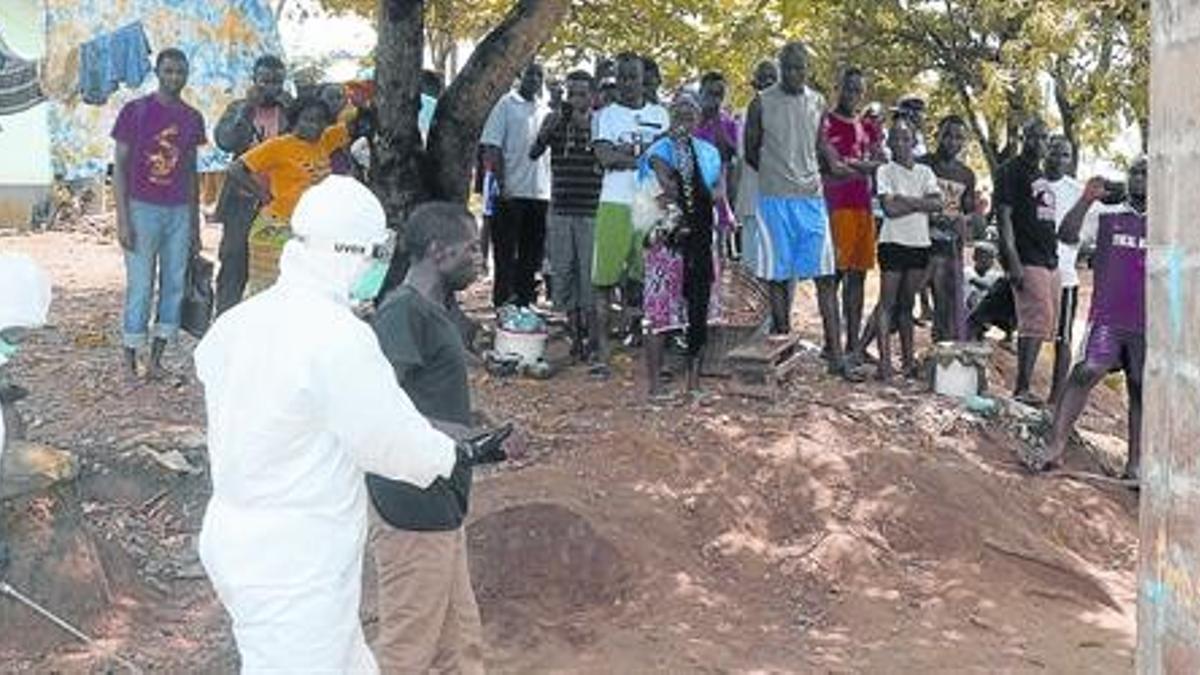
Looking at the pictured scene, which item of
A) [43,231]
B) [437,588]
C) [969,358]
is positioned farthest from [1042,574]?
[43,231]

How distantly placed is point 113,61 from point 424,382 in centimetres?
973

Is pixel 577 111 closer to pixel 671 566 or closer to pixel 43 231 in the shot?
pixel 671 566

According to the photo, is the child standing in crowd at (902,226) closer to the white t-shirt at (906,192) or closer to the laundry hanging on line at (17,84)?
the white t-shirt at (906,192)

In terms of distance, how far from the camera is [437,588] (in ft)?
13.4

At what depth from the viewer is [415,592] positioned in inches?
160

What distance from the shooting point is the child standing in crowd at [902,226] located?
26.9ft

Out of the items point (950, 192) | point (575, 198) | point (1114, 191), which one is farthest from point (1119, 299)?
point (575, 198)

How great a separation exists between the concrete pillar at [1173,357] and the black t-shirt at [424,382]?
2171mm

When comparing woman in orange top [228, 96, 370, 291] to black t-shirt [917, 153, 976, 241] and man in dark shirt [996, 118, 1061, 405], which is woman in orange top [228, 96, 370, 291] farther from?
man in dark shirt [996, 118, 1061, 405]

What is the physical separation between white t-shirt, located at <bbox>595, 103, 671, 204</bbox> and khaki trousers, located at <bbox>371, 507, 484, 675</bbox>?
3869 millimetres

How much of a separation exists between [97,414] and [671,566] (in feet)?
9.81

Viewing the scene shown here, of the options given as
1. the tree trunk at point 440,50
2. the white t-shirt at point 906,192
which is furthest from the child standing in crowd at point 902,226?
the tree trunk at point 440,50

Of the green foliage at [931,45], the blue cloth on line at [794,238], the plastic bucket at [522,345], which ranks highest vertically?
the green foliage at [931,45]

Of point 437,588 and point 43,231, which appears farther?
point 43,231
